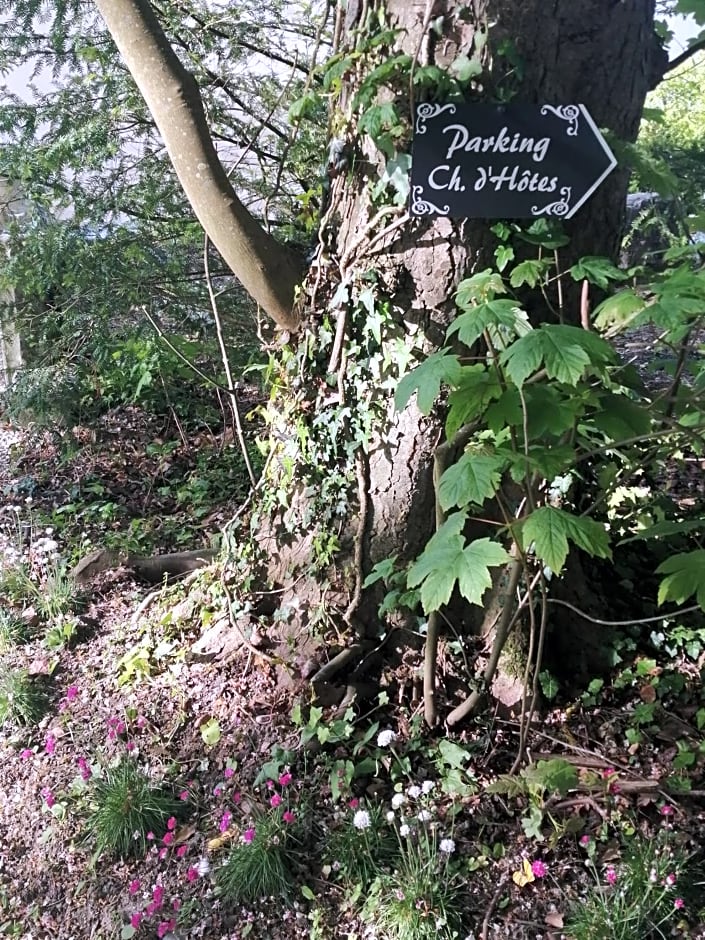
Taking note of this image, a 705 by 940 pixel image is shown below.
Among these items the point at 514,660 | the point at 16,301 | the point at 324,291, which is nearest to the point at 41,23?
the point at 16,301

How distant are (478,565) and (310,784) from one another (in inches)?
42.1

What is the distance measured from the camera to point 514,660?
219cm

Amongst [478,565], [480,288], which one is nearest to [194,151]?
[480,288]

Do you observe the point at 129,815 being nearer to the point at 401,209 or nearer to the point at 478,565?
the point at 478,565

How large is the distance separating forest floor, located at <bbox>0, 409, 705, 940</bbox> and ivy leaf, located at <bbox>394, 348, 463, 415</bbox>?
1.06 metres

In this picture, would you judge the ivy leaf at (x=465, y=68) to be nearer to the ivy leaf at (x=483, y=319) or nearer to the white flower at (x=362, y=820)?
the ivy leaf at (x=483, y=319)

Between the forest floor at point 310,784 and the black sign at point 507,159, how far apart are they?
4.36ft

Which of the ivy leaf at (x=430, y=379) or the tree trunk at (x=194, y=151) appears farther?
the tree trunk at (x=194, y=151)

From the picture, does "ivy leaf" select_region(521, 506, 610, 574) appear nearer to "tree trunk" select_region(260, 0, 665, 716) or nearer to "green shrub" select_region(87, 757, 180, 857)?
"tree trunk" select_region(260, 0, 665, 716)

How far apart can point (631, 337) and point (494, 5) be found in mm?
3717

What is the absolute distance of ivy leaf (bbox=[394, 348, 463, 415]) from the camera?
1.39 m

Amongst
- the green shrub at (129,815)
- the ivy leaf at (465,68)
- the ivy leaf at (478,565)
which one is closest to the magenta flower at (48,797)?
the green shrub at (129,815)

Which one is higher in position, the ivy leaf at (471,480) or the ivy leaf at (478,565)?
the ivy leaf at (471,480)

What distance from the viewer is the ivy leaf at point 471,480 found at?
142cm
